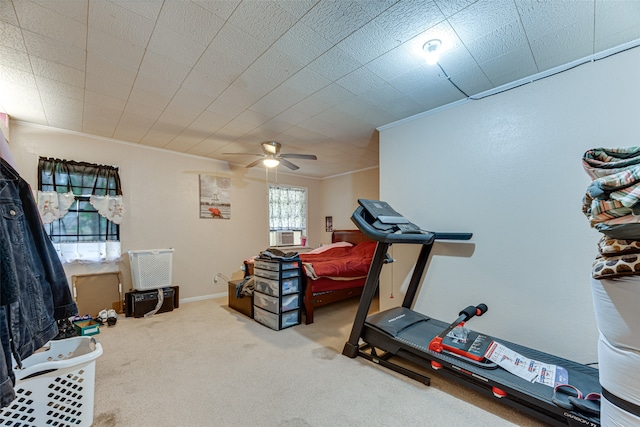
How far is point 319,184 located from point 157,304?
402 centimetres

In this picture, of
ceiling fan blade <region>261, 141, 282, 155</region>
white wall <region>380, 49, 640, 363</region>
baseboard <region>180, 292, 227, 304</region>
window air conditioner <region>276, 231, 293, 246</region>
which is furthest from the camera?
window air conditioner <region>276, 231, 293, 246</region>

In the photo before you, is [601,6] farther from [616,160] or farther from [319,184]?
[319,184]

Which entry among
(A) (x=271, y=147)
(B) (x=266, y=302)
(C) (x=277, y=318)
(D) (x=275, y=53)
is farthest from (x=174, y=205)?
(D) (x=275, y=53)

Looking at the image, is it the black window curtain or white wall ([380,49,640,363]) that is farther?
the black window curtain

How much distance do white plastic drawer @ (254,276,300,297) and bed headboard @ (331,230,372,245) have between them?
213 cm

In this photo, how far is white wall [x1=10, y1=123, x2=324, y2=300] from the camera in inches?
131

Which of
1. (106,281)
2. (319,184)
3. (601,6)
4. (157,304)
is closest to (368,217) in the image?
(601,6)

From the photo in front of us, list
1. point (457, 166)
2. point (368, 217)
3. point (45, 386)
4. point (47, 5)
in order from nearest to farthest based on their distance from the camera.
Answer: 1. point (45, 386)
2. point (47, 5)
3. point (368, 217)
4. point (457, 166)

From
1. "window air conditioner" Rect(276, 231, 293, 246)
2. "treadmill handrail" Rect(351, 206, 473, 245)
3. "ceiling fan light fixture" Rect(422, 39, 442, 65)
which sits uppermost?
"ceiling fan light fixture" Rect(422, 39, 442, 65)

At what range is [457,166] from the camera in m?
2.59

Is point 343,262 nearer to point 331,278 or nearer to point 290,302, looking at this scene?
point 331,278

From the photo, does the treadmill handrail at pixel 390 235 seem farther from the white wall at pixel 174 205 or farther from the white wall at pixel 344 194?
the white wall at pixel 174 205

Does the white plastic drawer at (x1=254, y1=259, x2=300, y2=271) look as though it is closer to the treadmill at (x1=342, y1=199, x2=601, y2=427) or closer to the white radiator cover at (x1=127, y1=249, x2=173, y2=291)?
the treadmill at (x1=342, y1=199, x2=601, y2=427)

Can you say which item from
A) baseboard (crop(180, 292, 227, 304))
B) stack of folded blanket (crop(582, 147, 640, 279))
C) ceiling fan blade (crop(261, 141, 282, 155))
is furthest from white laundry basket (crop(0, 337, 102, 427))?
ceiling fan blade (crop(261, 141, 282, 155))
